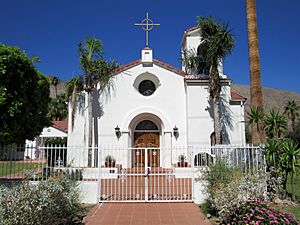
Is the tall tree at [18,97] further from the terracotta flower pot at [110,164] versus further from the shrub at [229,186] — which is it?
the shrub at [229,186]

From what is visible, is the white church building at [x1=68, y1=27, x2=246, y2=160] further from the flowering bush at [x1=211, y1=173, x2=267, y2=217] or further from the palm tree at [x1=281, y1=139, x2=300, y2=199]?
the flowering bush at [x1=211, y1=173, x2=267, y2=217]

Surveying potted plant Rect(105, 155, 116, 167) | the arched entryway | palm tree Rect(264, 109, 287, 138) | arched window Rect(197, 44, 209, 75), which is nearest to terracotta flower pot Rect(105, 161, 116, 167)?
potted plant Rect(105, 155, 116, 167)

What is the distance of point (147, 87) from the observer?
21.1m

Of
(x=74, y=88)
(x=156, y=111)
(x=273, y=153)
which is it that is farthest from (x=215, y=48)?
(x=74, y=88)

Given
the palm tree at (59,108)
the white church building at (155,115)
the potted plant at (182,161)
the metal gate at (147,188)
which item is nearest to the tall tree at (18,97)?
the metal gate at (147,188)

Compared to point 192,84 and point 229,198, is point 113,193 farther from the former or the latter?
point 192,84

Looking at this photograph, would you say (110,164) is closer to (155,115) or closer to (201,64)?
(155,115)

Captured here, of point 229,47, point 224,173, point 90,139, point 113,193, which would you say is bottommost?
point 113,193

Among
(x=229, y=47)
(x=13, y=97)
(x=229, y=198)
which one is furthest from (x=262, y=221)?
(x=229, y=47)

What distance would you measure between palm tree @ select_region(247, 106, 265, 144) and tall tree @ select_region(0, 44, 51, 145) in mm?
Answer: 10103

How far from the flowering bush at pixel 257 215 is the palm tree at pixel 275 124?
652cm

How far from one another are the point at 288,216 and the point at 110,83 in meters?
16.4

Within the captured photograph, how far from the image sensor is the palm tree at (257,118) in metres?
12.6

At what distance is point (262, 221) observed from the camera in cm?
572
